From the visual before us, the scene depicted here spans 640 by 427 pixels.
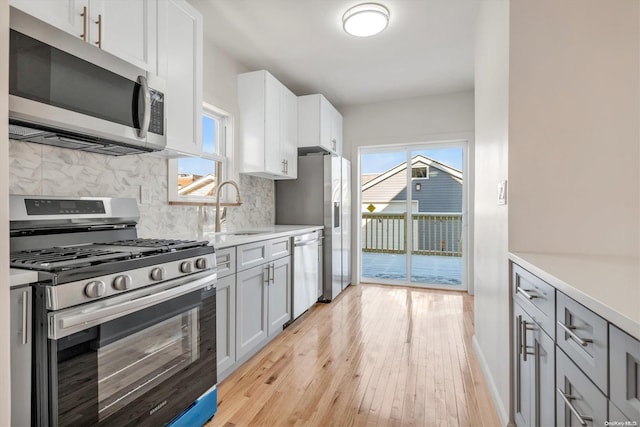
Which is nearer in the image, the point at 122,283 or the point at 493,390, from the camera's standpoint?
the point at 122,283

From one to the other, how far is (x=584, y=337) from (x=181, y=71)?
2.35 metres

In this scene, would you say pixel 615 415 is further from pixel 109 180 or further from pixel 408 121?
pixel 408 121

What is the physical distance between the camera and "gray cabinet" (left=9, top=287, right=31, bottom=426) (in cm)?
96

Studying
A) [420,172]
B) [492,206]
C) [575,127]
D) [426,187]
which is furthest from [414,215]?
[575,127]

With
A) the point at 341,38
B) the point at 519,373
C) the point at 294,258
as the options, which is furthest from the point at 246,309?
the point at 341,38

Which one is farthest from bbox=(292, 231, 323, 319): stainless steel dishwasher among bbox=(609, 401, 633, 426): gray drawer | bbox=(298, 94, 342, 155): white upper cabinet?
bbox=(609, 401, 633, 426): gray drawer

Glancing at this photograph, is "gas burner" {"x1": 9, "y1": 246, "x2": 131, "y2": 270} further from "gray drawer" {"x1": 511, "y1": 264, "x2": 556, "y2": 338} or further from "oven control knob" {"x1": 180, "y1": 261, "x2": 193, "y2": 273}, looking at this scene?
"gray drawer" {"x1": 511, "y1": 264, "x2": 556, "y2": 338}

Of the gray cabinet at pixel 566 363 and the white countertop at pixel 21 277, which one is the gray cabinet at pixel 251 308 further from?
the gray cabinet at pixel 566 363

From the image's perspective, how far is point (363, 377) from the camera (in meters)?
2.08

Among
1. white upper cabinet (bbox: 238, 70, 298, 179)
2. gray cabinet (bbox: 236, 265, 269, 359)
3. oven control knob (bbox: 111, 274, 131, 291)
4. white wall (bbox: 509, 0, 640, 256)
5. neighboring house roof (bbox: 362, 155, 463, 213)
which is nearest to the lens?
oven control knob (bbox: 111, 274, 131, 291)

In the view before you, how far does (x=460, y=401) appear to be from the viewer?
71.9 inches

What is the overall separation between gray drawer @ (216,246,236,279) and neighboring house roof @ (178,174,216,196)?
0.87 metres

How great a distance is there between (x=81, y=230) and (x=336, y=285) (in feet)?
9.25

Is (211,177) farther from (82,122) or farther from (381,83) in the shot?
(381,83)
